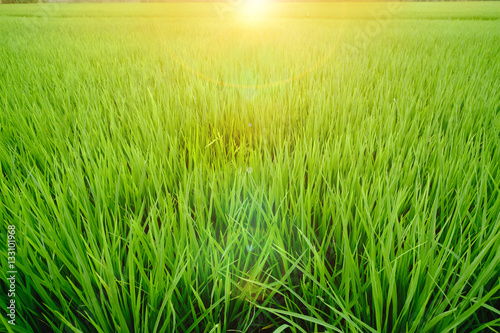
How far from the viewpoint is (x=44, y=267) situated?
1.40 feet

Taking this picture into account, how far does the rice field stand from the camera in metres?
0.36

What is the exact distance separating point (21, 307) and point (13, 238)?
0.12m

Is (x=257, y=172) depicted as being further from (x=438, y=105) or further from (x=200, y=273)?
(x=438, y=105)

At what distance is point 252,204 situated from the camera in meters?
0.46

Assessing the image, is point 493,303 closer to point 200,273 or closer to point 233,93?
point 200,273

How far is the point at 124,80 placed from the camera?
1.45 meters

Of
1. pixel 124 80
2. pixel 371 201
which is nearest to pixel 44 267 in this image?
pixel 371 201

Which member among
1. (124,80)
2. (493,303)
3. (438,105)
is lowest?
(493,303)

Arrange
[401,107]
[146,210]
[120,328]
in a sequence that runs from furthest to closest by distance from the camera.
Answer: [401,107] < [146,210] < [120,328]

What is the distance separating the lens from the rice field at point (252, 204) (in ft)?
1.17

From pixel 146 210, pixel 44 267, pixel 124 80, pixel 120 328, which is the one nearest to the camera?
pixel 120 328

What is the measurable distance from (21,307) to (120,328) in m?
0.18

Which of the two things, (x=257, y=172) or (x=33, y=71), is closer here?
(x=257, y=172)

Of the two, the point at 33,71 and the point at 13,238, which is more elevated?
the point at 33,71
